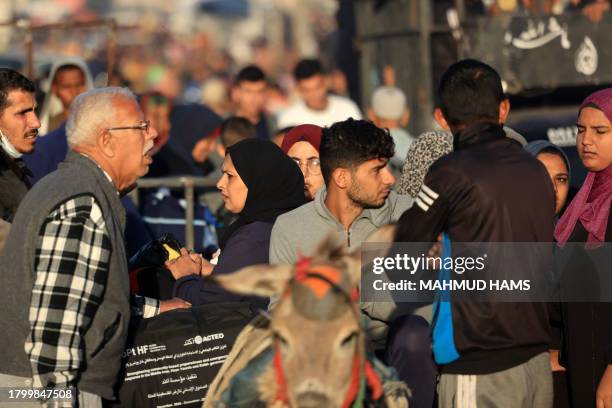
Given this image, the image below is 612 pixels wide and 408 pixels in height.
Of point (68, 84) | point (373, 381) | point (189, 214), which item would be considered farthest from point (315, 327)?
point (68, 84)

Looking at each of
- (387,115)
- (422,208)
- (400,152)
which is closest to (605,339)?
(422,208)

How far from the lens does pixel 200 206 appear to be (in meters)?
10.8

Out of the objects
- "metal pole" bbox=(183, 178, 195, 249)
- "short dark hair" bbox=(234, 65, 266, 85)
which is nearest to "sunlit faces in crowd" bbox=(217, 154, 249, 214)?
"metal pole" bbox=(183, 178, 195, 249)

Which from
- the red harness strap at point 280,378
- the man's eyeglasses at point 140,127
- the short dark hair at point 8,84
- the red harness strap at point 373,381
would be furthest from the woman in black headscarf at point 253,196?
the red harness strap at point 280,378

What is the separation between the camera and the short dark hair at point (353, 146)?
6320 mm

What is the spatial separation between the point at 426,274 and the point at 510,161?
2.45ft

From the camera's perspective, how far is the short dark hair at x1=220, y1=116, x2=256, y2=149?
10.7 metres

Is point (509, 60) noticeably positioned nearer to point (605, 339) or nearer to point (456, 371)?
point (605, 339)

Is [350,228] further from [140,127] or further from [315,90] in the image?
[315,90]

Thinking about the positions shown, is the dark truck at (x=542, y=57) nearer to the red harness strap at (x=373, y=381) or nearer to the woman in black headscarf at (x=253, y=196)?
the woman in black headscarf at (x=253, y=196)

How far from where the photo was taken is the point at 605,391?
20.2ft

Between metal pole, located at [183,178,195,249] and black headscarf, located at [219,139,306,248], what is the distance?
3.02m

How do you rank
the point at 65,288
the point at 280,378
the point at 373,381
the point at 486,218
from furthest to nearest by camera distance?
the point at 486,218, the point at 65,288, the point at 373,381, the point at 280,378

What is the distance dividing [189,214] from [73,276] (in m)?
4.92
